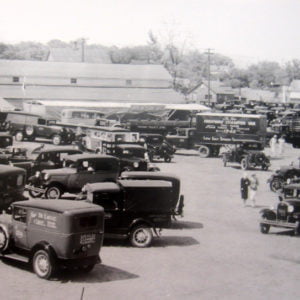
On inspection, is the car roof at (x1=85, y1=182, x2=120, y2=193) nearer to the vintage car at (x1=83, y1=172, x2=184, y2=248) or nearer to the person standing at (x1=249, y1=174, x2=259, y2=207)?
the vintage car at (x1=83, y1=172, x2=184, y2=248)

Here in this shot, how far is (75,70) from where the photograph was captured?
65.8m

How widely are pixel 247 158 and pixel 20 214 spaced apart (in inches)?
838

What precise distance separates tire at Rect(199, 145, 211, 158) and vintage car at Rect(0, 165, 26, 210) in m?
20.8

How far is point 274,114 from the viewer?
6378 centimetres

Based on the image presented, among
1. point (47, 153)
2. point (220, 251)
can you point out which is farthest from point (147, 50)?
point (220, 251)

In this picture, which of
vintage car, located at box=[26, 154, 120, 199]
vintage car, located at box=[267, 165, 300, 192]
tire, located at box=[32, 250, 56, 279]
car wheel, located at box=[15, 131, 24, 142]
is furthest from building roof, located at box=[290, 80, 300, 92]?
tire, located at box=[32, 250, 56, 279]

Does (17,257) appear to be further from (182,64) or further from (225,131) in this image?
(182,64)

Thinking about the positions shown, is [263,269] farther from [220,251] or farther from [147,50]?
[147,50]

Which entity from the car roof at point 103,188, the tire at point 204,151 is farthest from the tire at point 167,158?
the car roof at point 103,188

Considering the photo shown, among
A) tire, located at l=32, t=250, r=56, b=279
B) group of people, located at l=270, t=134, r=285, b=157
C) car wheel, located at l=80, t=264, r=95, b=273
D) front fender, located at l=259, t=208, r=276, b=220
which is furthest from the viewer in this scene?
group of people, located at l=270, t=134, r=285, b=157

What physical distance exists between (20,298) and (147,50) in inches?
4329

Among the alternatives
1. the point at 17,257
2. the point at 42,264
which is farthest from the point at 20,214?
the point at 42,264

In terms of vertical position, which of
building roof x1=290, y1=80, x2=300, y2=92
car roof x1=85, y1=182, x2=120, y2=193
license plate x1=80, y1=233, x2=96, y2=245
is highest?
building roof x1=290, y1=80, x2=300, y2=92

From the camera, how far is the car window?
46.2 feet
